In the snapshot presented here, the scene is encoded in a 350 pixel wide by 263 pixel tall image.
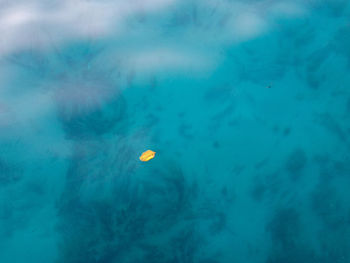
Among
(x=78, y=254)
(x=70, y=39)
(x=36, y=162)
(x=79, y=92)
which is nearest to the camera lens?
(x=78, y=254)

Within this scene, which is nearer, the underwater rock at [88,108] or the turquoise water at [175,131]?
the turquoise water at [175,131]

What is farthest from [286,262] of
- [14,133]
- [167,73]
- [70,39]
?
[70,39]

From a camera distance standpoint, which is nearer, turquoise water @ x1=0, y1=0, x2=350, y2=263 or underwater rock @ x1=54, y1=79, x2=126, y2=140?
turquoise water @ x1=0, y1=0, x2=350, y2=263

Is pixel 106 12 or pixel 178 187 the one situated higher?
pixel 106 12

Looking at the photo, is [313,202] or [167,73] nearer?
[313,202]

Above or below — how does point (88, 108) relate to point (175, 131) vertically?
above

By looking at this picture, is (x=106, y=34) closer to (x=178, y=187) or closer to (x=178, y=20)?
(x=178, y=20)

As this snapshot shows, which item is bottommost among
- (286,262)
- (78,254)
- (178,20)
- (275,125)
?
(286,262)

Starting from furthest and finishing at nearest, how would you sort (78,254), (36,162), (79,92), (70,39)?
(70,39)
(79,92)
(36,162)
(78,254)
